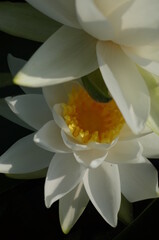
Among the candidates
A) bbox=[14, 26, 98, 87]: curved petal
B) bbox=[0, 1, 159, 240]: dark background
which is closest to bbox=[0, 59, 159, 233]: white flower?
bbox=[14, 26, 98, 87]: curved petal


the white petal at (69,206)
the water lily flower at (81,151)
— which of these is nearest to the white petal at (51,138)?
the water lily flower at (81,151)

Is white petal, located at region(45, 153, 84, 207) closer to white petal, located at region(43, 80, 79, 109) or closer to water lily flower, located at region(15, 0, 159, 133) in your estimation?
white petal, located at region(43, 80, 79, 109)

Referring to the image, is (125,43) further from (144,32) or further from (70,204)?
(70,204)

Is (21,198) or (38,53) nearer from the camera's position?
(38,53)

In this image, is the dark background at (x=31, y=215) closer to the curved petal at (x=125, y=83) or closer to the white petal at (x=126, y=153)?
the white petal at (x=126, y=153)

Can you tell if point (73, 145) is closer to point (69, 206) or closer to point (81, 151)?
point (81, 151)

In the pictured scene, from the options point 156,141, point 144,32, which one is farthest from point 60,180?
point 144,32
